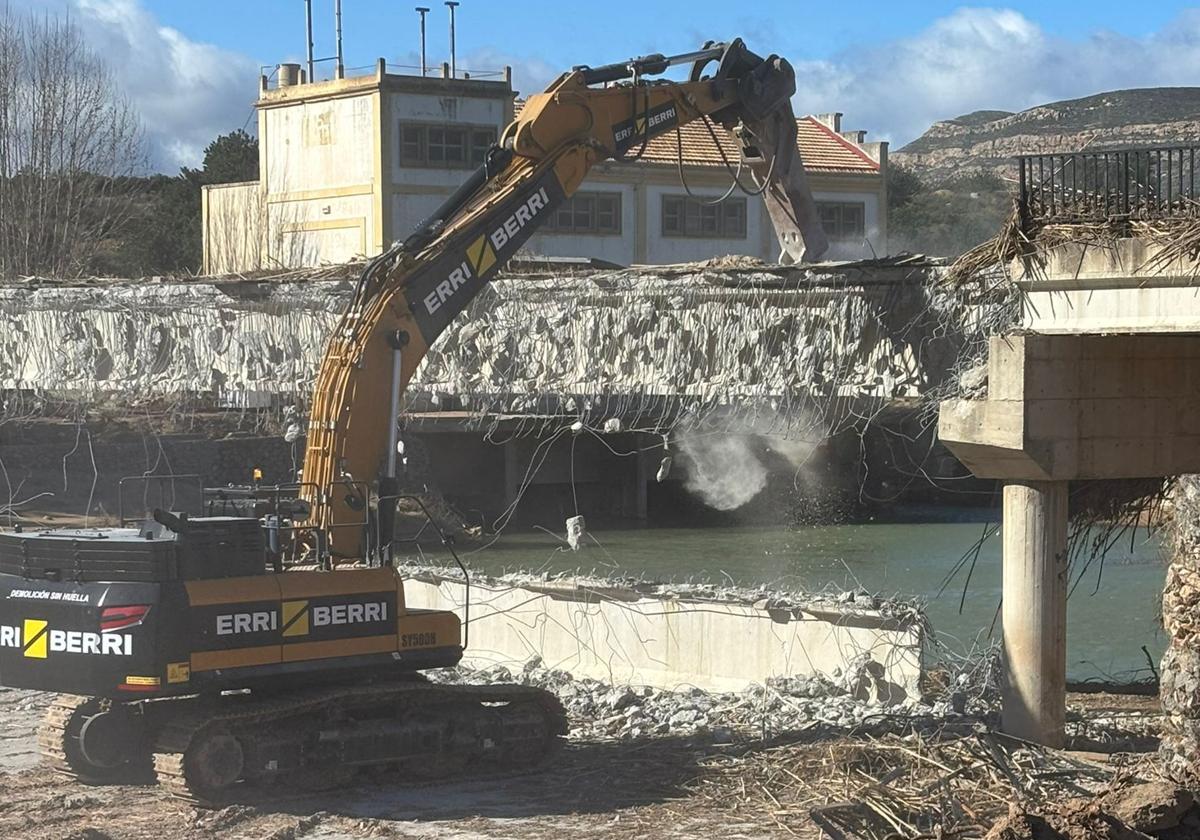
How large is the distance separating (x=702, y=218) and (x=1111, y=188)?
43.4 meters

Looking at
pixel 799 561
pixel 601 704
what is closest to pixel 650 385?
pixel 601 704

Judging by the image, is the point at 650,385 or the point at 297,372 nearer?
the point at 650,385

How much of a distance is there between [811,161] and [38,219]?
26.3 m

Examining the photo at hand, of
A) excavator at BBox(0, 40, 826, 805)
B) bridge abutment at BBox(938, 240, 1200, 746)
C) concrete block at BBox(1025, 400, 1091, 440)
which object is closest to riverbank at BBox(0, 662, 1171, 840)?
excavator at BBox(0, 40, 826, 805)

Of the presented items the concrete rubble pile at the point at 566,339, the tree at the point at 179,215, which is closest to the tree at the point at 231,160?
the tree at the point at 179,215

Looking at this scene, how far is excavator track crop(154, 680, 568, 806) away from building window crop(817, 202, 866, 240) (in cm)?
4600

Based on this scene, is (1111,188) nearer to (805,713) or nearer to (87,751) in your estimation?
(805,713)

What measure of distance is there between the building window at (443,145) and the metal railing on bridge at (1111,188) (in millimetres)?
37954

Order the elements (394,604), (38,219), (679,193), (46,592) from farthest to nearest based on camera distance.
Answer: (679,193) < (38,219) < (394,604) < (46,592)

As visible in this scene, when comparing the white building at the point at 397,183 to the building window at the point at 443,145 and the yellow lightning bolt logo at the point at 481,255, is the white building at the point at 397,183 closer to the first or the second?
the building window at the point at 443,145

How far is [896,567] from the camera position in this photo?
33312mm

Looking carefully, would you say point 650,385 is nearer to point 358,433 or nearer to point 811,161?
point 358,433

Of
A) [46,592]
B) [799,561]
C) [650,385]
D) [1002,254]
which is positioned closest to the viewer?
[46,592]

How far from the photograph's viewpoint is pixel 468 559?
34.8 metres
